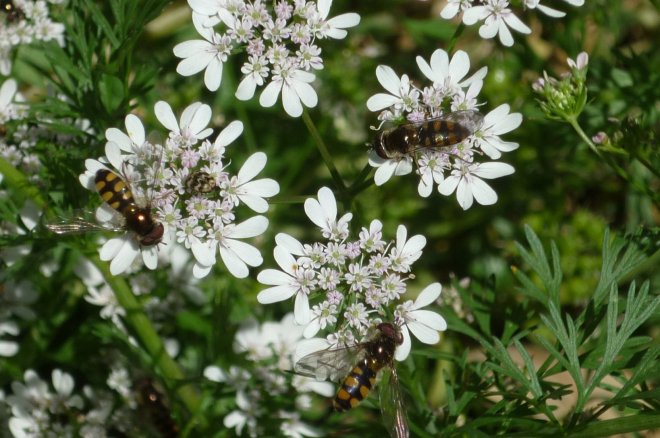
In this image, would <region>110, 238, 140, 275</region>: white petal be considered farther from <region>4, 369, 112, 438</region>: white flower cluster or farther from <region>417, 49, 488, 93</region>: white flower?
<region>417, 49, 488, 93</region>: white flower

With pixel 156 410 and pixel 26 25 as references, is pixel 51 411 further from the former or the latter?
pixel 26 25

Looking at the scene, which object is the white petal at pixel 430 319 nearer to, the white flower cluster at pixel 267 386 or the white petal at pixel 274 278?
the white petal at pixel 274 278

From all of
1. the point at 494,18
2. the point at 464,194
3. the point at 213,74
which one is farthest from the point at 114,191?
the point at 494,18

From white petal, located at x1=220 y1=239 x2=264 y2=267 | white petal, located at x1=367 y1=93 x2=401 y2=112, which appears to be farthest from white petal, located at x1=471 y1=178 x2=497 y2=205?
white petal, located at x1=220 y1=239 x2=264 y2=267

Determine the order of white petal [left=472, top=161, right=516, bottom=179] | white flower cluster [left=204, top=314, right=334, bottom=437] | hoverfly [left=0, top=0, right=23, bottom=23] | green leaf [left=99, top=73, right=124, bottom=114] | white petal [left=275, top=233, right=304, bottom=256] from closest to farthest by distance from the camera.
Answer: white petal [left=275, top=233, right=304, bottom=256]
white petal [left=472, top=161, right=516, bottom=179]
green leaf [left=99, top=73, right=124, bottom=114]
hoverfly [left=0, top=0, right=23, bottom=23]
white flower cluster [left=204, top=314, right=334, bottom=437]

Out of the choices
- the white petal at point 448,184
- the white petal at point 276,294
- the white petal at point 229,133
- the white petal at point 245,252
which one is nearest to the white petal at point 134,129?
the white petal at point 229,133

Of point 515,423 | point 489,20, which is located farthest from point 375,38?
point 515,423
